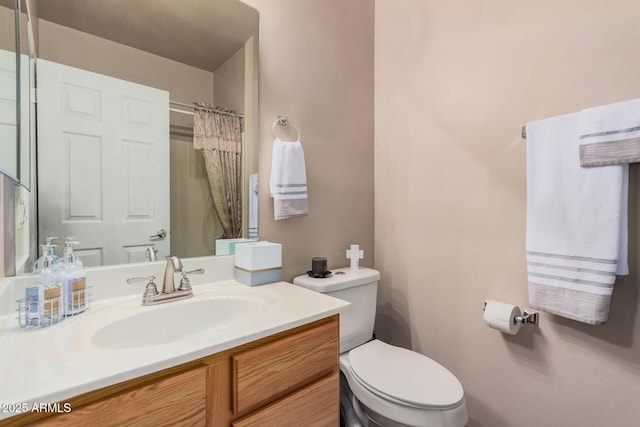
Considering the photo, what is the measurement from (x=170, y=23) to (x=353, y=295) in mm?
1385

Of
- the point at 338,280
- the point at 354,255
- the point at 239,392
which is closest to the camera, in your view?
the point at 239,392

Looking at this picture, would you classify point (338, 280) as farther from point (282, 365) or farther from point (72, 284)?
point (72, 284)

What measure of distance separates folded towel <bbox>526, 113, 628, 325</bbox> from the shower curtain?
3.92 feet

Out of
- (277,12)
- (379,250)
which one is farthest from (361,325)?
(277,12)

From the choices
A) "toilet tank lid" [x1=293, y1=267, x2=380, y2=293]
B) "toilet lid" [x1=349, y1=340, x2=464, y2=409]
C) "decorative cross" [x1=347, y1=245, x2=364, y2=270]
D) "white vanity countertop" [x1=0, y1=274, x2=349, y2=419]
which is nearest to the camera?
"white vanity countertop" [x1=0, y1=274, x2=349, y2=419]

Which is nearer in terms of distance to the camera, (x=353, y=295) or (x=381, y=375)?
(x=381, y=375)

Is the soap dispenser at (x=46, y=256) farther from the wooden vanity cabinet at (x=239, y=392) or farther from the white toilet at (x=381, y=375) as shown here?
the white toilet at (x=381, y=375)

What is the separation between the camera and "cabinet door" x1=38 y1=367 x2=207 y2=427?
0.53 meters

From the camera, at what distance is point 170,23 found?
1.15 m

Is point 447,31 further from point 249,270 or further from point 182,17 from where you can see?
point 249,270

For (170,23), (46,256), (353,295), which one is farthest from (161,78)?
(353,295)

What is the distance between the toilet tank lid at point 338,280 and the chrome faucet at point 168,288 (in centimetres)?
50

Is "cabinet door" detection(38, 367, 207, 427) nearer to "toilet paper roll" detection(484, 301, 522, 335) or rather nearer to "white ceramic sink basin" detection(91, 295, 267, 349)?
"white ceramic sink basin" detection(91, 295, 267, 349)

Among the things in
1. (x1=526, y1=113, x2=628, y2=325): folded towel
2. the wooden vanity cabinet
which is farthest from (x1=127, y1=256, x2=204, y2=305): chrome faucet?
(x1=526, y1=113, x2=628, y2=325): folded towel
